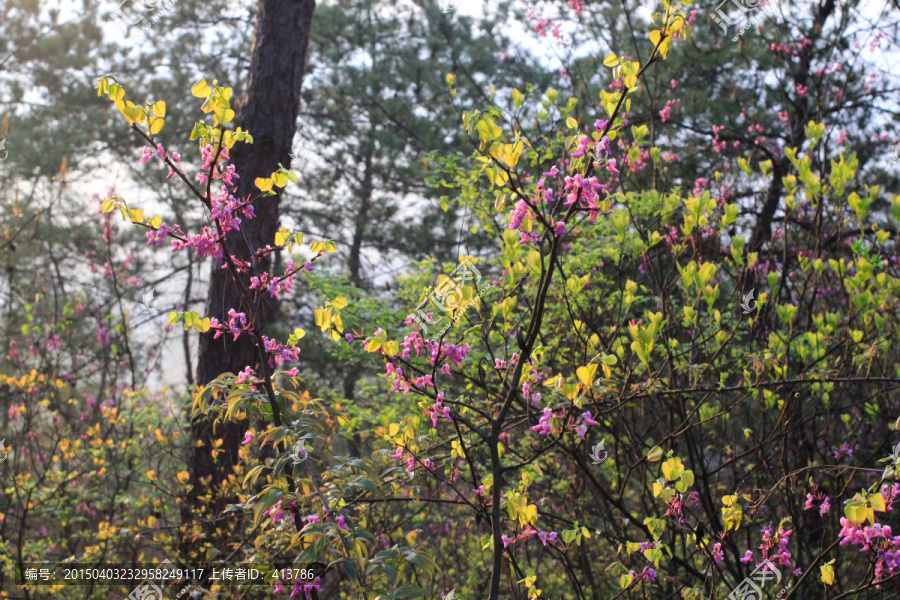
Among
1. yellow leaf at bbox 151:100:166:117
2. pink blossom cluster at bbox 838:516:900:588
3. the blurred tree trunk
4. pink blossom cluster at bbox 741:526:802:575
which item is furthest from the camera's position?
the blurred tree trunk

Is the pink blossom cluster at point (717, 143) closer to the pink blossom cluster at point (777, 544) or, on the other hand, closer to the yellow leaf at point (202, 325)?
the pink blossom cluster at point (777, 544)

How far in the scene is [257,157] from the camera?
12.5 ft

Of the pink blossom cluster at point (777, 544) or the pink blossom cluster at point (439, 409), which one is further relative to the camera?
the pink blossom cluster at point (777, 544)

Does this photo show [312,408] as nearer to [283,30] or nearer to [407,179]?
[283,30]

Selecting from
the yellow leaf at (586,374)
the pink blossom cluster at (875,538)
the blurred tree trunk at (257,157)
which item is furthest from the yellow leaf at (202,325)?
the blurred tree trunk at (257,157)

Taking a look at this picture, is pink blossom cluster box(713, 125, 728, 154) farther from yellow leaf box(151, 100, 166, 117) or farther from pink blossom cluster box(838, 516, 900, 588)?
yellow leaf box(151, 100, 166, 117)

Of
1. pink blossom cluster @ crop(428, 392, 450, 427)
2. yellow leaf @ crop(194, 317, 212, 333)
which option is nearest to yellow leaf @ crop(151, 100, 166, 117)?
yellow leaf @ crop(194, 317, 212, 333)

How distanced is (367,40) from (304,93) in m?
1.51

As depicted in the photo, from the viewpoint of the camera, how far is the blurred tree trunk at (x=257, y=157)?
12.2 feet

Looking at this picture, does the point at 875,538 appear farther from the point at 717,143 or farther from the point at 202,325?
the point at 717,143

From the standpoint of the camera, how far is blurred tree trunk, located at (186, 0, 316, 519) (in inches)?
147

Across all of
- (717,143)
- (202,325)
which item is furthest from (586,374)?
(717,143)

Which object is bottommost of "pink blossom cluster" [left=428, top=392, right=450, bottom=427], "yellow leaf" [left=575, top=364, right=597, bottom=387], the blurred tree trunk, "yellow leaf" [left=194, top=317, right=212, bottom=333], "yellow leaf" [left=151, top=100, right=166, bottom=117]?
"pink blossom cluster" [left=428, top=392, right=450, bottom=427]

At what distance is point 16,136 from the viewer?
10.1 metres
